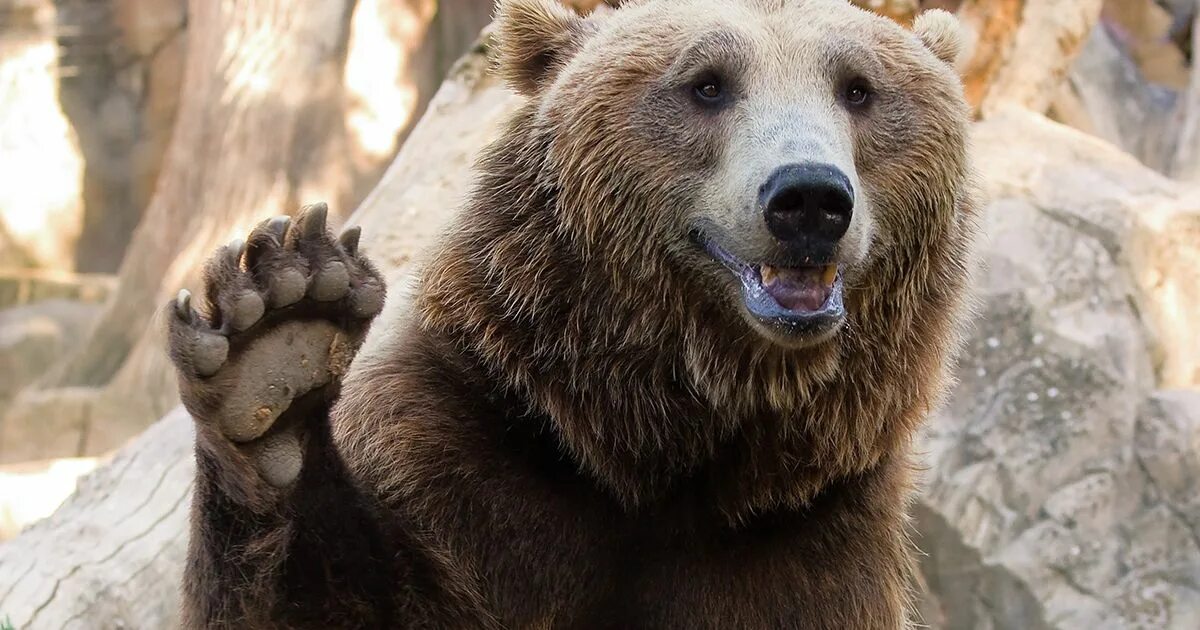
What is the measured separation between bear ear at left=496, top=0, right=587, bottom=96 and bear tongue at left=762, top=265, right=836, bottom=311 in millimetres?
982

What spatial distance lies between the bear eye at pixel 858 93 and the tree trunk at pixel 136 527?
96cm

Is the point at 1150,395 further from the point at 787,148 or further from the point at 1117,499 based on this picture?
the point at 787,148

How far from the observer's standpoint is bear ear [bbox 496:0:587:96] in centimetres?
379

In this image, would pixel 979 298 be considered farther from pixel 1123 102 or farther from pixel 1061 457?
pixel 1123 102

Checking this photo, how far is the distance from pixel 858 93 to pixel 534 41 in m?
0.90

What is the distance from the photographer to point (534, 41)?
12.5ft

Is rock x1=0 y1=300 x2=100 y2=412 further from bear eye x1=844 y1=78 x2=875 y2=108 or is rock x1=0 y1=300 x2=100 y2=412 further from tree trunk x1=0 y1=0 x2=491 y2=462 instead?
bear eye x1=844 y1=78 x2=875 y2=108

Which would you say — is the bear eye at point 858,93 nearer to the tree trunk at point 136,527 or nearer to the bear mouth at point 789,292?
the bear mouth at point 789,292

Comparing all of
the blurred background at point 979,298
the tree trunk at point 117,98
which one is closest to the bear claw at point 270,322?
the blurred background at point 979,298

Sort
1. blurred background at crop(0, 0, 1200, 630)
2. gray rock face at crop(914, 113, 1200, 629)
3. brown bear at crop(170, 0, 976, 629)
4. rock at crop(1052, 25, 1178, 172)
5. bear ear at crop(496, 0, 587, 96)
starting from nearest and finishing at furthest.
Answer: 1. brown bear at crop(170, 0, 976, 629)
2. bear ear at crop(496, 0, 587, 96)
3. blurred background at crop(0, 0, 1200, 630)
4. gray rock face at crop(914, 113, 1200, 629)
5. rock at crop(1052, 25, 1178, 172)

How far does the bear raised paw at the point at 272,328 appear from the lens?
2.69 m

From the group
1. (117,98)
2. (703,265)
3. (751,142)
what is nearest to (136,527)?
(703,265)

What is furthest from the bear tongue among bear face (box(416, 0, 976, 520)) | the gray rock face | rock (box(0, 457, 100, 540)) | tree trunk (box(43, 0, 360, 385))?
tree trunk (box(43, 0, 360, 385))

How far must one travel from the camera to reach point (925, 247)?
3.50 metres
